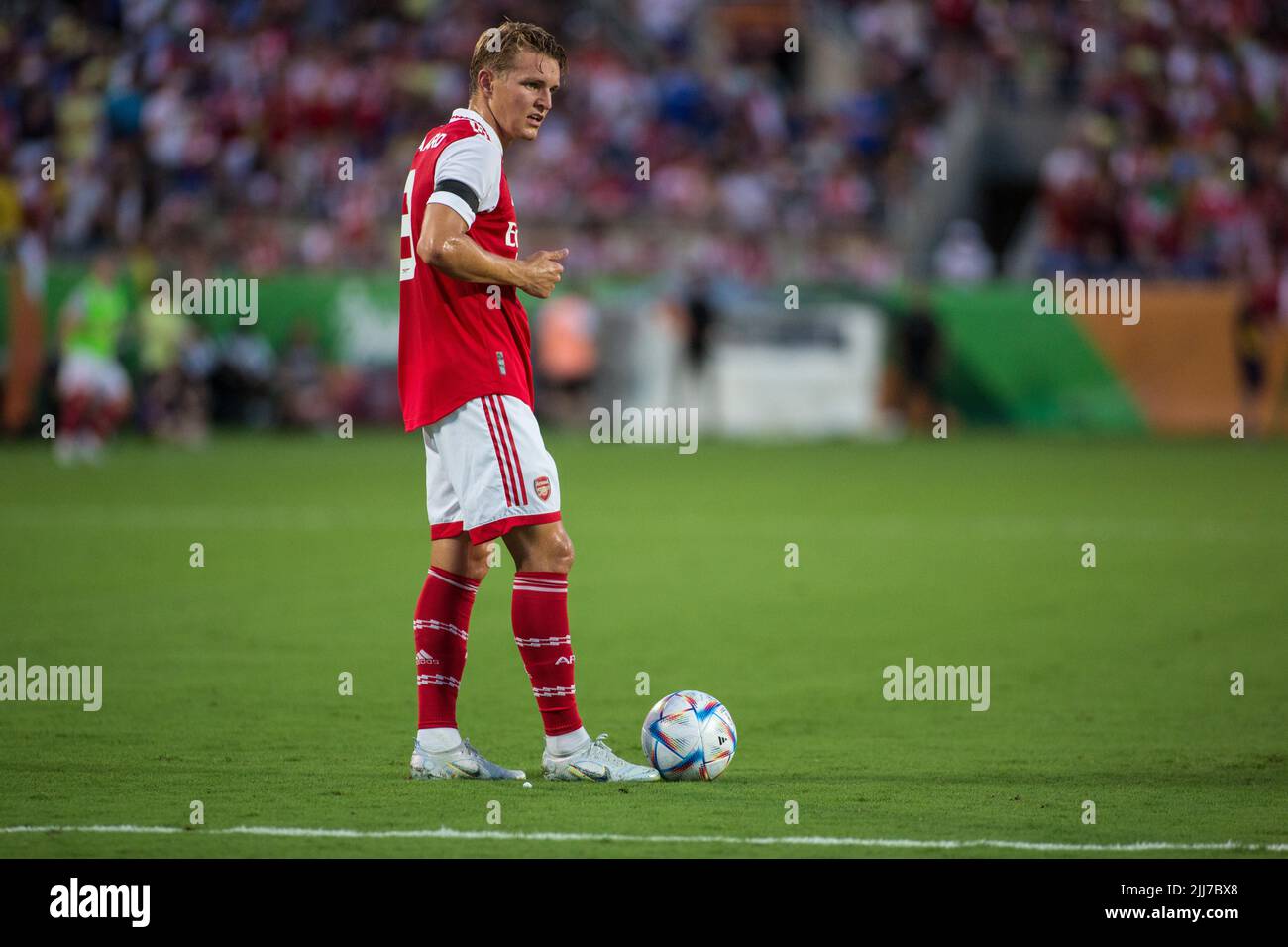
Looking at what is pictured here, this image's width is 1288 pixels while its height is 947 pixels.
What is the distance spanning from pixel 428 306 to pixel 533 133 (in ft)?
2.33

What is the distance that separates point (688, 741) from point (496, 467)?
122cm

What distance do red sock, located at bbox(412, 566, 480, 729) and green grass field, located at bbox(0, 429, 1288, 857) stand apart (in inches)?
11.0

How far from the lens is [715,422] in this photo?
28094 millimetres

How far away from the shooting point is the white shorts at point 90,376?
22.7 metres

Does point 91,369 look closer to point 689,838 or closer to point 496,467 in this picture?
point 496,467

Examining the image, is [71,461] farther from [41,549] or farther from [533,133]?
[533,133]

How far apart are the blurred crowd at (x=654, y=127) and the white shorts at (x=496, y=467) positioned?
2205 centimetres

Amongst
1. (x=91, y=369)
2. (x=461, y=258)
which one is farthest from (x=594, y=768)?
(x=91, y=369)

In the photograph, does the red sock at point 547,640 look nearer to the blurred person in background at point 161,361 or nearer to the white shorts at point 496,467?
the white shorts at point 496,467

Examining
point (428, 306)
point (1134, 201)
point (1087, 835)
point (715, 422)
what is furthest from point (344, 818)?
point (1134, 201)

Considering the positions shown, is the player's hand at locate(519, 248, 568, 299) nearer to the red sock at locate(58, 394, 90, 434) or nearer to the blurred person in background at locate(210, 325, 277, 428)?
the red sock at locate(58, 394, 90, 434)

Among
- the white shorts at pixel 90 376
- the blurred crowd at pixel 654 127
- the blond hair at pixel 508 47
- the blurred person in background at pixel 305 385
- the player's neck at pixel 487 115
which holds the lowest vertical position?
the player's neck at pixel 487 115

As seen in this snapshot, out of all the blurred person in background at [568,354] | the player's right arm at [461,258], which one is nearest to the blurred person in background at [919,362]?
the blurred person in background at [568,354]

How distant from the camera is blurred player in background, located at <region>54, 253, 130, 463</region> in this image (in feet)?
73.4
